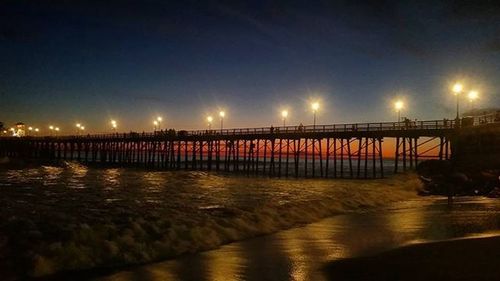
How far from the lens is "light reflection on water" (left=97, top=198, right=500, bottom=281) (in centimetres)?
767

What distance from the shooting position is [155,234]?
10.3 meters

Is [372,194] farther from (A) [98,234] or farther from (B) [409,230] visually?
(A) [98,234]

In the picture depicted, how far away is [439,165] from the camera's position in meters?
26.8

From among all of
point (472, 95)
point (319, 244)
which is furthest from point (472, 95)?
point (319, 244)

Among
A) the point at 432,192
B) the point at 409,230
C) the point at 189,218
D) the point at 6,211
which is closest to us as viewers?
the point at 409,230

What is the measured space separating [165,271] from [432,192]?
1865 cm

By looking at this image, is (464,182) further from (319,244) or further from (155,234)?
(155,234)

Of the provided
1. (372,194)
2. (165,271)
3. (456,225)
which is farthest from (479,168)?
(165,271)

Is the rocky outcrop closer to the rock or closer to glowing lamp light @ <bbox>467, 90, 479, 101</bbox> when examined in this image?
the rock

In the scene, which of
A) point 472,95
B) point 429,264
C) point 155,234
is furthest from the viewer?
point 472,95

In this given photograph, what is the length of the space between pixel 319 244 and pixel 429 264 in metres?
2.69

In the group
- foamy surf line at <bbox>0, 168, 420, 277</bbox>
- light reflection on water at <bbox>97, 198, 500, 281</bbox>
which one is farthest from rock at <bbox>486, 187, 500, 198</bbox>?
foamy surf line at <bbox>0, 168, 420, 277</bbox>

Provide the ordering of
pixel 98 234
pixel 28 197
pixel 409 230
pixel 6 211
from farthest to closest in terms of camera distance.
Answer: pixel 28 197, pixel 6 211, pixel 409 230, pixel 98 234

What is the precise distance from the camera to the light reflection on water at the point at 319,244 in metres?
7.67
